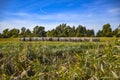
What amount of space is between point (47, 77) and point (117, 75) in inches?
21.9

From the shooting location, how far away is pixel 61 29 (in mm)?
39188

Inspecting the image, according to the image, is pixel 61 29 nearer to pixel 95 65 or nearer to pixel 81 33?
pixel 81 33

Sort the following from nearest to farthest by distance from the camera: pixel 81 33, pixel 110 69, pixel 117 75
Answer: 1. pixel 117 75
2. pixel 110 69
3. pixel 81 33

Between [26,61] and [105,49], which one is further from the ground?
[105,49]

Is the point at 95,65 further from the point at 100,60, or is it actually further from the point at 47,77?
the point at 47,77

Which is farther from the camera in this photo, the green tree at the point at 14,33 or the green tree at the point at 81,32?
the green tree at the point at 81,32

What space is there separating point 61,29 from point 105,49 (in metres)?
37.6

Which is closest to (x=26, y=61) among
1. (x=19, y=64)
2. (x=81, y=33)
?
(x=19, y=64)

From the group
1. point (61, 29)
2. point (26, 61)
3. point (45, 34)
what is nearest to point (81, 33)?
point (61, 29)

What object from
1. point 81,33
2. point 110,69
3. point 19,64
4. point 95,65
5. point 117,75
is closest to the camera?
point 117,75

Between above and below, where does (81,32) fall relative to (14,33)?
below

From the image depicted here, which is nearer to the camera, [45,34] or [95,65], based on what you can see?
[95,65]

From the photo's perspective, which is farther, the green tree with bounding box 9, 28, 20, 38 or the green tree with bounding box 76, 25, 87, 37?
the green tree with bounding box 76, 25, 87, 37

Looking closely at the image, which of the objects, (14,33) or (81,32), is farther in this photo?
(81,32)
